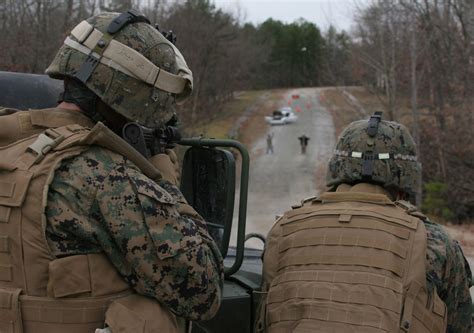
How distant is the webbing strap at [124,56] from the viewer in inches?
76.8

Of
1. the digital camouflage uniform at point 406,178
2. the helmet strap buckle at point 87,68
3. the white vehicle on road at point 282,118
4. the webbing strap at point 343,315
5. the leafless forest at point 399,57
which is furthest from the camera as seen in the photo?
the white vehicle on road at point 282,118

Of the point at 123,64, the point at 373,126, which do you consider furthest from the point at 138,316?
the point at 373,126

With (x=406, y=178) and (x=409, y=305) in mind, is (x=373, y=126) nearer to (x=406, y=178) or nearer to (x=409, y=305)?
(x=406, y=178)

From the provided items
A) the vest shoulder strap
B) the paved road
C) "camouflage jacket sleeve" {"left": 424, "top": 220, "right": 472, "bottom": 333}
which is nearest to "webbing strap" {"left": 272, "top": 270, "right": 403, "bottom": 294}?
"camouflage jacket sleeve" {"left": 424, "top": 220, "right": 472, "bottom": 333}

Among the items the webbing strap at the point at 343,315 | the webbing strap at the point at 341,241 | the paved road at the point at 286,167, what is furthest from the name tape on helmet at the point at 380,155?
the paved road at the point at 286,167

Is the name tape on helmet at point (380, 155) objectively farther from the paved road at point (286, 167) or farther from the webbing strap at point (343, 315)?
the paved road at point (286, 167)

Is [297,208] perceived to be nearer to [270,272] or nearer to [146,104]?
[270,272]

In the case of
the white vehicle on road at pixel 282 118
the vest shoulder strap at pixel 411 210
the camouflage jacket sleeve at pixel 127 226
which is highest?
the camouflage jacket sleeve at pixel 127 226

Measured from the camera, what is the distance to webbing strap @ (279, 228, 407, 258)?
2527 millimetres

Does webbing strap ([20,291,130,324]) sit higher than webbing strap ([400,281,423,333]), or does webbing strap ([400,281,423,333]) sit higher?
webbing strap ([20,291,130,324])

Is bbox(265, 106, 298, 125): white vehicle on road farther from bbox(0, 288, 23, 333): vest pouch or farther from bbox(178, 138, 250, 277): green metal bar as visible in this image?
bbox(0, 288, 23, 333): vest pouch

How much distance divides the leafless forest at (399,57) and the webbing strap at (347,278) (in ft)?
52.6

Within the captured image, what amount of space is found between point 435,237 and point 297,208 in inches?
25.0

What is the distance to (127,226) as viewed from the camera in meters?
1.78
